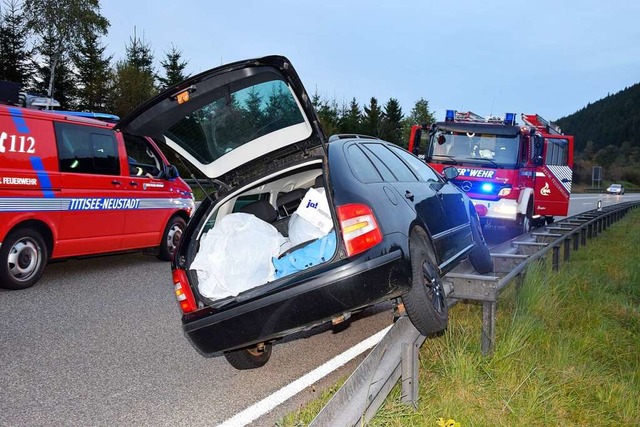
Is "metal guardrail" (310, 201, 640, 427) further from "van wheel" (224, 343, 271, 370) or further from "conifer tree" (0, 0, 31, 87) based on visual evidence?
"conifer tree" (0, 0, 31, 87)

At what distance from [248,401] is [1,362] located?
2.09 m

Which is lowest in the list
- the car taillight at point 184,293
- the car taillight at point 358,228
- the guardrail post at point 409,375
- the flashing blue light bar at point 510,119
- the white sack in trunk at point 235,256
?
the guardrail post at point 409,375

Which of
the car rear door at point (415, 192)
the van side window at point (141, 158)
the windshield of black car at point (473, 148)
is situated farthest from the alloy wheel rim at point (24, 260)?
the windshield of black car at point (473, 148)

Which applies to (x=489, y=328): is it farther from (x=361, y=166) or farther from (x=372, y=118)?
(x=372, y=118)

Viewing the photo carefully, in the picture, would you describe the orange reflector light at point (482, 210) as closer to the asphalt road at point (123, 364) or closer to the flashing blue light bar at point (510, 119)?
the flashing blue light bar at point (510, 119)

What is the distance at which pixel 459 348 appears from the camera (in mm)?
4719

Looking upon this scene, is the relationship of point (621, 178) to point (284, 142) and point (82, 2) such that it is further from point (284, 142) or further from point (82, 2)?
point (284, 142)

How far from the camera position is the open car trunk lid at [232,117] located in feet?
12.9

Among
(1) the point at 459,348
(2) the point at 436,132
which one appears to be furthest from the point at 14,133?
(2) the point at 436,132

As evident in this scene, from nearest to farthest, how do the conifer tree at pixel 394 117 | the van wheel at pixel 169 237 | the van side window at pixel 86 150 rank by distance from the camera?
the van side window at pixel 86 150 < the van wheel at pixel 169 237 < the conifer tree at pixel 394 117

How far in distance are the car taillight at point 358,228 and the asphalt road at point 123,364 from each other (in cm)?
116

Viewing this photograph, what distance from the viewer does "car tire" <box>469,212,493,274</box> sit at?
666 centimetres

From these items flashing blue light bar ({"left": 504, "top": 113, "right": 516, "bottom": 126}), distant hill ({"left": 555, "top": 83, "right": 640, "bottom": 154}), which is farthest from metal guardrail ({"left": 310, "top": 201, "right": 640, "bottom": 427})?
distant hill ({"left": 555, "top": 83, "right": 640, "bottom": 154})

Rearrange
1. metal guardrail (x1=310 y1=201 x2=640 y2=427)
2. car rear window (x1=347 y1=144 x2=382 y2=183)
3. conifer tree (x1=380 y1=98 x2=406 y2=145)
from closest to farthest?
metal guardrail (x1=310 y1=201 x2=640 y2=427) → car rear window (x1=347 y1=144 x2=382 y2=183) → conifer tree (x1=380 y1=98 x2=406 y2=145)
